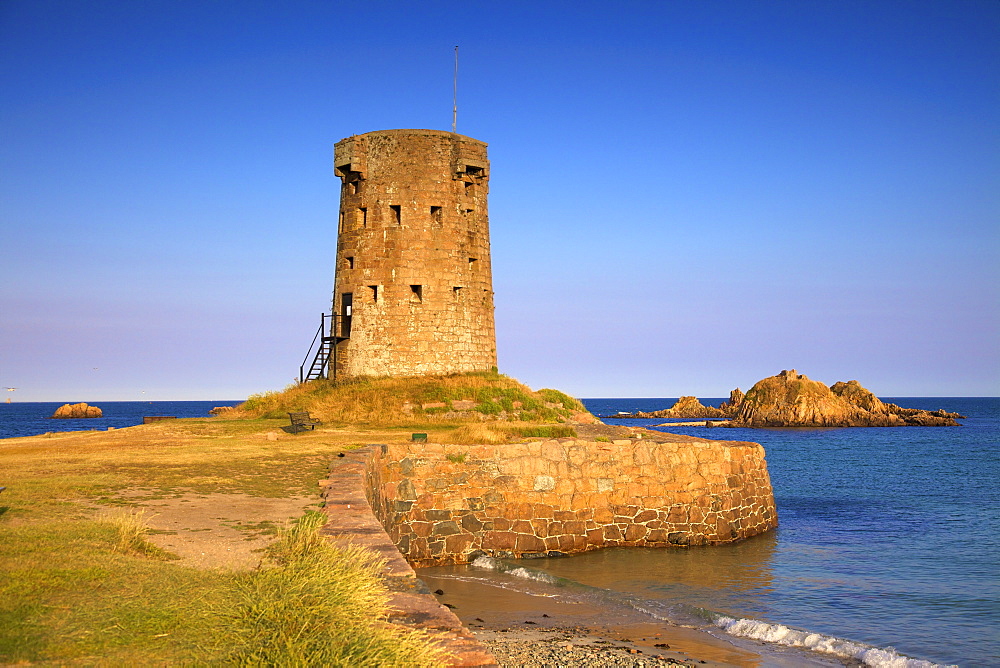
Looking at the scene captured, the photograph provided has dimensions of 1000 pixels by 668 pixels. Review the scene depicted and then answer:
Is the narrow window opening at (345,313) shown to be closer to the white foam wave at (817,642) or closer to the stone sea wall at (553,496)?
the stone sea wall at (553,496)

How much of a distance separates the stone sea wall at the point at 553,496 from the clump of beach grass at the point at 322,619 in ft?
26.5

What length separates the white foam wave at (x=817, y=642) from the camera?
10.7m

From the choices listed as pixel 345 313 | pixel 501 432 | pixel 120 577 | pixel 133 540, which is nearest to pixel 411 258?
pixel 345 313

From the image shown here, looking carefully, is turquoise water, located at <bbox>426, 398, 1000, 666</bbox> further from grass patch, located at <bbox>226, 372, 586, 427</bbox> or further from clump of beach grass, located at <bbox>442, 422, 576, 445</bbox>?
grass patch, located at <bbox>226, 372, 586, 427</bbox>

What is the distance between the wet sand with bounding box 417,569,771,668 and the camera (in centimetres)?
951

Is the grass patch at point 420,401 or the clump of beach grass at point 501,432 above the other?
the grass patch at point 420,401

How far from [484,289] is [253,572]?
20.7 metres

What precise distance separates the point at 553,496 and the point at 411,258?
11.3 meters

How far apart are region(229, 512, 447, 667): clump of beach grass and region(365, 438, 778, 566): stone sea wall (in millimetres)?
8063

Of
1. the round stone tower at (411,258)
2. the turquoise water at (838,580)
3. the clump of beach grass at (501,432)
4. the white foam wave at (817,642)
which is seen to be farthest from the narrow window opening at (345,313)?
the white foam wave at (817,642)

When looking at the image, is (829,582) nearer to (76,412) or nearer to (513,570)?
(513,570)

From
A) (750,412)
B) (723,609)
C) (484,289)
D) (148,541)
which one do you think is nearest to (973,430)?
(750,412)

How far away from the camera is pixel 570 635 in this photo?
1072 centimetres

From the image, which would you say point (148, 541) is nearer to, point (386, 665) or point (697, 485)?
point (386, 665)
